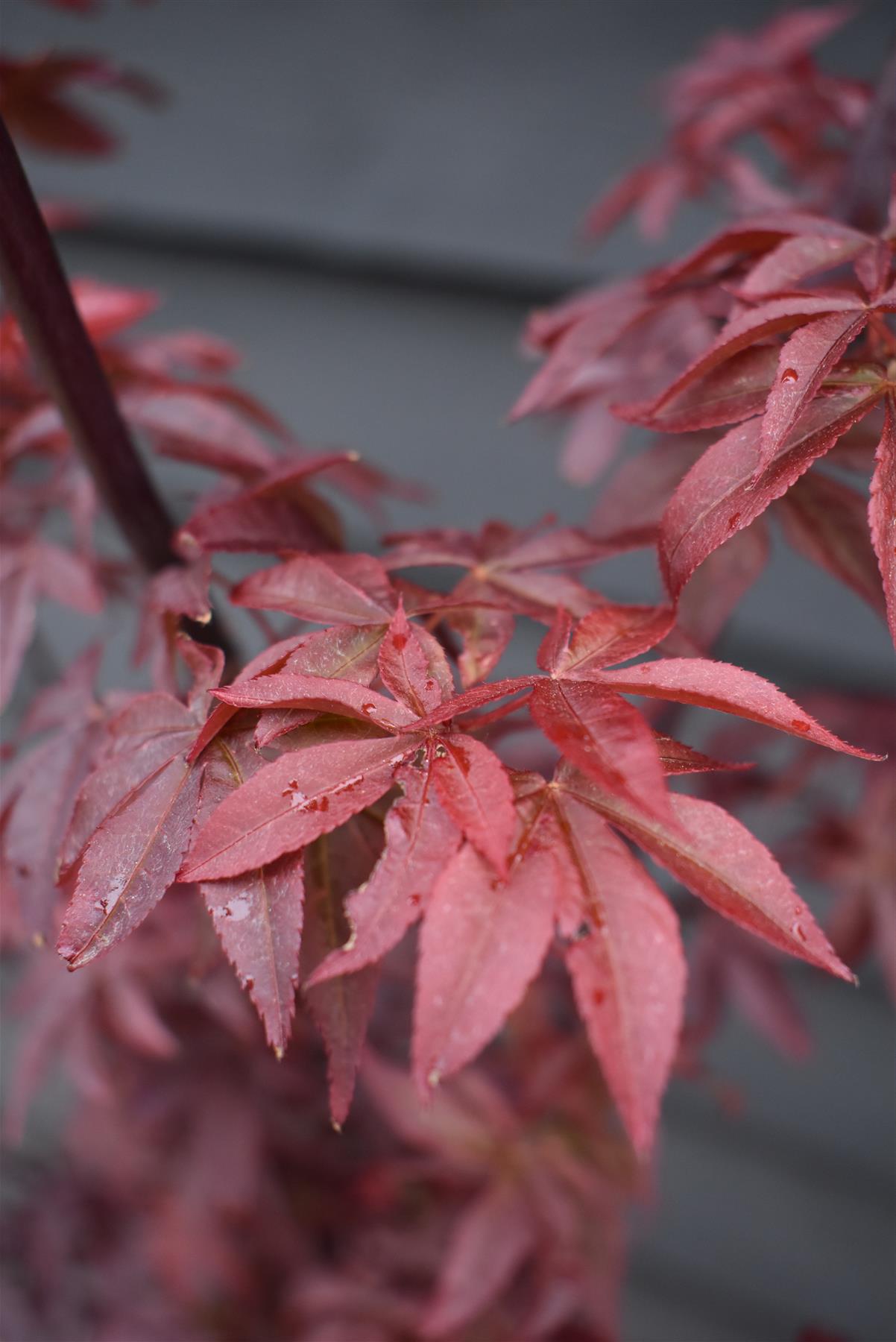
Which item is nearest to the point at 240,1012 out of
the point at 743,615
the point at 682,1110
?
the point at 743,615

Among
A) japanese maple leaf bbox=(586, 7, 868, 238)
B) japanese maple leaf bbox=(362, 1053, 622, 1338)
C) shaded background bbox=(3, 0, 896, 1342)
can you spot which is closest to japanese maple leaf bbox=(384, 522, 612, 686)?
japanese maple leaf bbox=(586, 7, 868, 238)

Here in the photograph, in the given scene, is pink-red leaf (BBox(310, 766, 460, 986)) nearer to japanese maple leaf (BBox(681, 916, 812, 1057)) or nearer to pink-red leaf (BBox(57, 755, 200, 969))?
pink-red leaf (BBox(57, 755, 200, 969))

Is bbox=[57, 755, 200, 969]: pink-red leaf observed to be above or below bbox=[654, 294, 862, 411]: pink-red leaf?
below

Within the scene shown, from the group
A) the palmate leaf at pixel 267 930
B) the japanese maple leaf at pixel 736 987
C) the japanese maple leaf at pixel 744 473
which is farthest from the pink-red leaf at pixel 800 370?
the japanese maple leaf at pixel 736 987

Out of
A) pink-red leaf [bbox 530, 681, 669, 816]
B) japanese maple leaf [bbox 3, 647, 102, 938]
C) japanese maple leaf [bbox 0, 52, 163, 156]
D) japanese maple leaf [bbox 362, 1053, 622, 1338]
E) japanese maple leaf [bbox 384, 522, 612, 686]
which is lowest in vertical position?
japanese maple leaf [bbox 362, 1053, 622, 1338]

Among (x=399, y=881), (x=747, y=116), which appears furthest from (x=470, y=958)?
(x=747, y=116)

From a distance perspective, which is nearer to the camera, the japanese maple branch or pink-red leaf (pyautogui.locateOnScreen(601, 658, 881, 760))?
pink-red leaf (pyautogui.locateOnScreen(601, 658, 881, 760))

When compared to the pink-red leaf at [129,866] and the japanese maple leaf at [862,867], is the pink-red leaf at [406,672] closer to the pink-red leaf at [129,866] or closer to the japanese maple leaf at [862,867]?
the pink-red leaf at [129,866]
